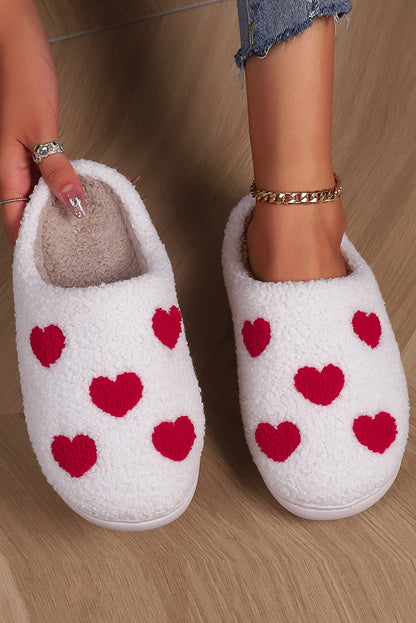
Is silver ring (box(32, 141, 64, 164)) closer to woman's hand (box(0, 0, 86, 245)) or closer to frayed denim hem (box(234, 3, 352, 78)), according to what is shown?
woman's hand (box(0, 0, 86, 245))

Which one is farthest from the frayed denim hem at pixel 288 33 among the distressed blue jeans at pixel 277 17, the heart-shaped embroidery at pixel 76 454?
the heart-shaped embroidery at pixel 76 454

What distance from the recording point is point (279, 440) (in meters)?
0.54

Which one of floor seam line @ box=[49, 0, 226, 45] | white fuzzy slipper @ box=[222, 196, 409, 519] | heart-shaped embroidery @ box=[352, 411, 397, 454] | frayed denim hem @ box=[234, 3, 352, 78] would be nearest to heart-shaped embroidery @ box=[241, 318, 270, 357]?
white fuzzy slipper @ box=[222, 196, 409, 519]

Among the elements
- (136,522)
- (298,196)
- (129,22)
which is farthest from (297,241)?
(129,22)

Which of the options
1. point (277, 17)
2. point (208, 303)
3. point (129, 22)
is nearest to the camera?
point (277, 17)

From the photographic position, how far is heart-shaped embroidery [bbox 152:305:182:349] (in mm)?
555

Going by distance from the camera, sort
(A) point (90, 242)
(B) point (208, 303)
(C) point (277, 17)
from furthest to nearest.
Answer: (B) point (208, 303) → (A) point (90, 242) → (C) point (277, 17)

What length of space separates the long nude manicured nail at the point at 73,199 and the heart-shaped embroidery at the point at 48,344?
0.12 metres

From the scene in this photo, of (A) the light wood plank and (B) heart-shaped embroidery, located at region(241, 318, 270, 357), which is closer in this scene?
(B) heart-shaped embroidery, located at region(241, 318, 270, 357)

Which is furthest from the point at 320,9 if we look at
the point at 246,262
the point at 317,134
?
the point at 246,262

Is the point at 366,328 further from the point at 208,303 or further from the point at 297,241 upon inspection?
the point at 208,303

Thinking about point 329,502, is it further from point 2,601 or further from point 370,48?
point 370,48

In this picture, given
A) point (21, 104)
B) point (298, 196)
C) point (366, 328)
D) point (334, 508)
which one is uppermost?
point (21, 104)

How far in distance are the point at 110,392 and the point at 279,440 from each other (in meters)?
0.15
